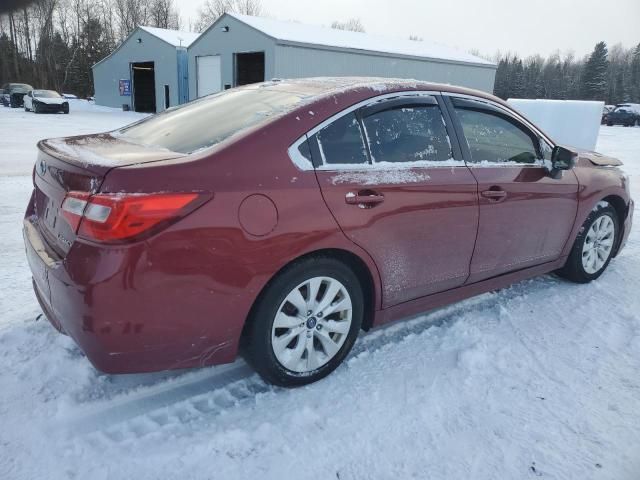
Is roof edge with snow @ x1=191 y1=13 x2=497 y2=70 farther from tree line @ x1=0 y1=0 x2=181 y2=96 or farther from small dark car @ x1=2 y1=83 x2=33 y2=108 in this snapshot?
tree line @ x1=0 y1=0 x2=181 y2=96

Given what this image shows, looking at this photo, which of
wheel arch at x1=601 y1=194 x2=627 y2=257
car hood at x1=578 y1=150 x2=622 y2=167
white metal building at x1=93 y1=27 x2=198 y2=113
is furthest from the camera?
white metal building at x1=93 y1=27 x2=198 y2=113

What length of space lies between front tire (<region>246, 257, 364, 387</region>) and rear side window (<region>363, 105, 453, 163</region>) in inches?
28.1

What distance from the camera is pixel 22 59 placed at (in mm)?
58438

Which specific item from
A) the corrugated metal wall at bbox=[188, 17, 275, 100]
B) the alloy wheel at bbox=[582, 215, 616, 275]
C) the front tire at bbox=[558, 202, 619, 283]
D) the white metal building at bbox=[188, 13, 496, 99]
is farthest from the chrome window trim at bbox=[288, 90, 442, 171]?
the corrugated metal wall at bbox=[188, 17, 275, 100]

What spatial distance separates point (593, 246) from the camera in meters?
4.23

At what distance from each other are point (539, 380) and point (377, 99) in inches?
72.3

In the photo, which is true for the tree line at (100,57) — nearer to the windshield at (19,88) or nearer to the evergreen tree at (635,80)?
the evergreen tree at (635,80)

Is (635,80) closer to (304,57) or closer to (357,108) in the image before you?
(304,57)

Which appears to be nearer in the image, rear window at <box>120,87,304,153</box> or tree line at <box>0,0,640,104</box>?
rear window at <box>120,87,304,153</box>

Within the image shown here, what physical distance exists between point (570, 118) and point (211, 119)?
33.5 ft

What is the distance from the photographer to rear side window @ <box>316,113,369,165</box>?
2.55 metres

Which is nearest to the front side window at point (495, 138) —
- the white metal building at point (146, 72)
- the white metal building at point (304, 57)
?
the white metal building at point (304, 57)

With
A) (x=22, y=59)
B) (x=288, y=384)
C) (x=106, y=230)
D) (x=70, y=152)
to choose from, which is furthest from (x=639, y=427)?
(x=22, y=59)

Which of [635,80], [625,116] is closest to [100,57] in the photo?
[625,116]
